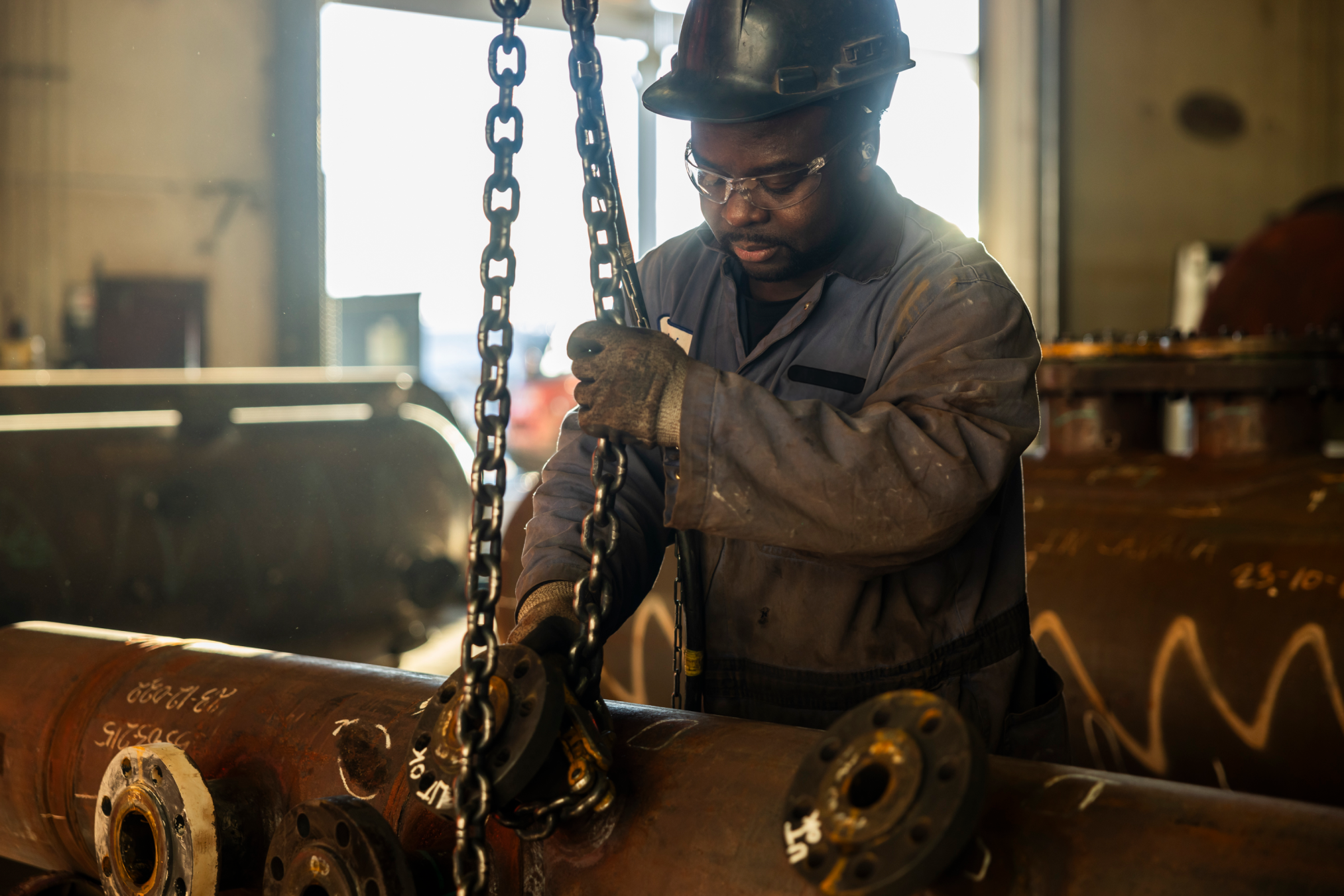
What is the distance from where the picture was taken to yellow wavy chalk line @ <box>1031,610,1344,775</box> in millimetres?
2711

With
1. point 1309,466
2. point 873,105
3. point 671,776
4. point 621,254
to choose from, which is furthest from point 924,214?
point 1309,466

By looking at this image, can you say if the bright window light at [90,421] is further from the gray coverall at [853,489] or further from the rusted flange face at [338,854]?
the rusted flange face at [338,854]

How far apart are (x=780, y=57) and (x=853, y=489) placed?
2.11 ft

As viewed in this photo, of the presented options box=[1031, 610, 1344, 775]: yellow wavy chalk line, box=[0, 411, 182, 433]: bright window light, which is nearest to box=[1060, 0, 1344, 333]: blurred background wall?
box=[1031, 610, 1344, 775]: yellow wavy chalk line

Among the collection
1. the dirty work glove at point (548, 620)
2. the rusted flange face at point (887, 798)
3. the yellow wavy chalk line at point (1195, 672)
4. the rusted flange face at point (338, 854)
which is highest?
the dirty work glove at point (548, 620)

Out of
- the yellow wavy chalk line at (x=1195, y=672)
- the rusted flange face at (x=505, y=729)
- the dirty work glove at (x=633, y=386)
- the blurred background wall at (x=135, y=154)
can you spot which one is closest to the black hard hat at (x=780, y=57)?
the dirty work glove at (x=633, y=386)

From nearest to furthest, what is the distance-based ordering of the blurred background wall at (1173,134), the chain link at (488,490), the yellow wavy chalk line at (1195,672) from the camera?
the chain link at (488,490) < the yellow wavy chalk line at (1195,672) < the blurred background wall at (1173,134)

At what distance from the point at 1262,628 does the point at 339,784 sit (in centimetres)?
224

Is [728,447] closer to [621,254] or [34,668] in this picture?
[621,254]

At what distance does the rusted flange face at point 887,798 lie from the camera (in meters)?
0.98

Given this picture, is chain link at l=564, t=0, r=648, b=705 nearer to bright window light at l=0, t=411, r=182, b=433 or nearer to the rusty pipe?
the rusty pipe

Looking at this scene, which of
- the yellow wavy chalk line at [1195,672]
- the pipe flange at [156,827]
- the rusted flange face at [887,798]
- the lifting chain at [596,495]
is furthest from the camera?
the yellow wavy chalk line at [1195,672]

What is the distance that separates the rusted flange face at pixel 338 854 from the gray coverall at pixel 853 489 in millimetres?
462

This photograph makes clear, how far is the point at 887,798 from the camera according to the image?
3.37 feet
